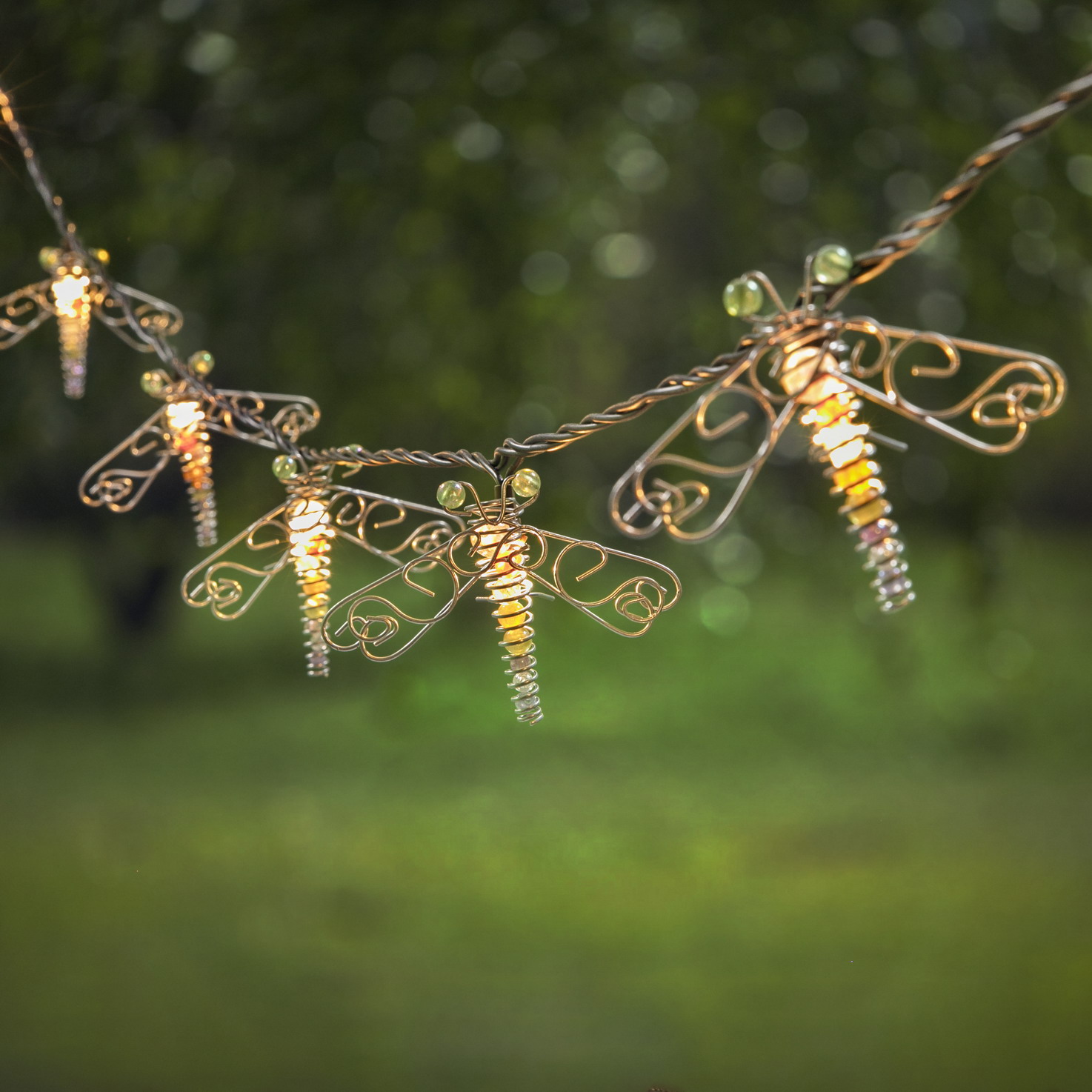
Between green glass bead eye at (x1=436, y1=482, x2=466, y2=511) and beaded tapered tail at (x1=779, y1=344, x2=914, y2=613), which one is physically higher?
green glass bead eye at (x1=436, y1=482, x2=466, y2=511)

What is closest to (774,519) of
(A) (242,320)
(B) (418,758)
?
(B) (418,758)

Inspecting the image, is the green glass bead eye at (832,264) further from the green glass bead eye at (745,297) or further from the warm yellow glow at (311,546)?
the warm yellow glow at (311,546)

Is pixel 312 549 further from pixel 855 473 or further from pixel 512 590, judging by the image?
pixel 855 473

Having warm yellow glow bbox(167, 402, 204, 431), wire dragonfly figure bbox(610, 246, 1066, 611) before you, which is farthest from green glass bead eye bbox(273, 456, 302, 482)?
wire dragonfly figure bbox(610, 246, 1066, 611)

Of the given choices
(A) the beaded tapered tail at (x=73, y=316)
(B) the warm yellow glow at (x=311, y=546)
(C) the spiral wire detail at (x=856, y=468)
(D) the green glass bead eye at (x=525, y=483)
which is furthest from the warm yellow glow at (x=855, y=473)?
(A) the beaded tapered tail at (x=73, y=316)

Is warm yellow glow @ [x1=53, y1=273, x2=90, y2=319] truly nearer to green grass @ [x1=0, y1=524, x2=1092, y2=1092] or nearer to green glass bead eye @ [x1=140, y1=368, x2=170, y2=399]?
green glass bead eye @ [x1=140, y1=368, x2=170, y2=399]

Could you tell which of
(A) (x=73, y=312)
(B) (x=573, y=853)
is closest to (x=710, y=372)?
(A) (x=73, y=312)
